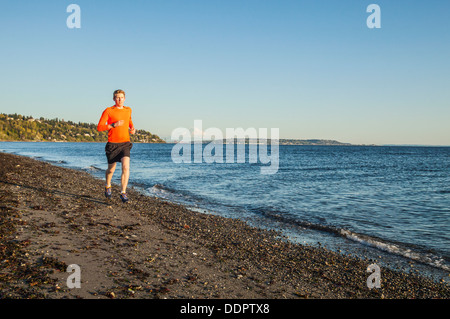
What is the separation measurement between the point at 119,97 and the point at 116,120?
77 cm

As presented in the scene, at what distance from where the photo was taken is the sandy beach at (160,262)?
192 inches

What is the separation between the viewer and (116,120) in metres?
9.74

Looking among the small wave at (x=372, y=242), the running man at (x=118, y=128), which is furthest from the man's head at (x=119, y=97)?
the small wave at (x=372, y=242)

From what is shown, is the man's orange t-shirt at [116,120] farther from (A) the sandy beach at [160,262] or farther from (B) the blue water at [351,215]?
(B) the blue water at [351,215]

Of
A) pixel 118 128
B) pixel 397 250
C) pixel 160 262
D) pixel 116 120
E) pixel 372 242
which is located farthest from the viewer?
pixel 372 242

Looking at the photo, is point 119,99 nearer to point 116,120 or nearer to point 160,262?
point 116,120

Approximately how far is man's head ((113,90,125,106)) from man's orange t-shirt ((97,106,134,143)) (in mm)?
216

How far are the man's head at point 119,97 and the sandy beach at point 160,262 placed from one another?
3788 mm

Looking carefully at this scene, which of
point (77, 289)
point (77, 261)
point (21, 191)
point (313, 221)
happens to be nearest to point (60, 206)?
point (21, 191)

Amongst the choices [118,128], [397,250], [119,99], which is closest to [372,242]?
[397,250]

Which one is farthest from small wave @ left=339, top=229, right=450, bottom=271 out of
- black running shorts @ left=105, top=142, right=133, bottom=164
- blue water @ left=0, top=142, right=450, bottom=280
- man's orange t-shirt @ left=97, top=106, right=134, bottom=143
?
man's orange t-shirt @ left=97, top=106, right=134, bottom=143

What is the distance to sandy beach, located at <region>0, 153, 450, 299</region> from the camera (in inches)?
192

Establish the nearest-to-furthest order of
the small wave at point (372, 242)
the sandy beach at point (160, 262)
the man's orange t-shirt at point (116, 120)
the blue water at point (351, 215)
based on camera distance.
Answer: the sandy beach at point (160, 262) → the small wave at point (372, 242) → the man's orange t-shirt at point (116, 120) → the blue water at point (351, 215)

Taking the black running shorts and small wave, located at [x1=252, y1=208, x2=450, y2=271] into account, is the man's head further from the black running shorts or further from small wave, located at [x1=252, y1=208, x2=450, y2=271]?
small wave, located at [x1=252, y1=208, x2=450, y2=271]
